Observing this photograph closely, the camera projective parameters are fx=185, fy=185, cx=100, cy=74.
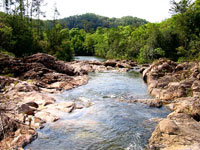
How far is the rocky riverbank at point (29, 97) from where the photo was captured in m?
6.80

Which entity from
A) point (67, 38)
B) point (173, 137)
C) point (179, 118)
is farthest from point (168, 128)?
point (67, 38)

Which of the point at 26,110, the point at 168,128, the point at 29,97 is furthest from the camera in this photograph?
the point at 29,97

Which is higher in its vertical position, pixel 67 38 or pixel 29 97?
pixel 67 38

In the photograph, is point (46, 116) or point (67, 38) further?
point (67, 38)

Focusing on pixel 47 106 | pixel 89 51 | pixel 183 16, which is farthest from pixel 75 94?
pixel 89 51

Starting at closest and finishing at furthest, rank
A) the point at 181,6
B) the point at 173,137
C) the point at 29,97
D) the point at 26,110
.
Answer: the point at 173,137 → the point at 26,110 → the point at 29,97 → the point at 181,6

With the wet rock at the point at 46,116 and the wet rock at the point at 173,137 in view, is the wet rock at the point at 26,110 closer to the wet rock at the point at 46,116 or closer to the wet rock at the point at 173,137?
the wet rock at the point at 46,116

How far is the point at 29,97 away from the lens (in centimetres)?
1159

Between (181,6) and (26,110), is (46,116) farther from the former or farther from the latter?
(181,6)

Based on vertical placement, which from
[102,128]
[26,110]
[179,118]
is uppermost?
[179,118]

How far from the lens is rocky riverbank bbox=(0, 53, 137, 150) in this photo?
268 inches

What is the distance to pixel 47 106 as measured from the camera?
10523 millimetres

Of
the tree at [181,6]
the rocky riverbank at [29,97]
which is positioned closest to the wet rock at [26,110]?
the rocky riverbank at [29,97]

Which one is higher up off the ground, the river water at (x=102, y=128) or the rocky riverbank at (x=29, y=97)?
the rocky riverbank at (x=29, y=97)
